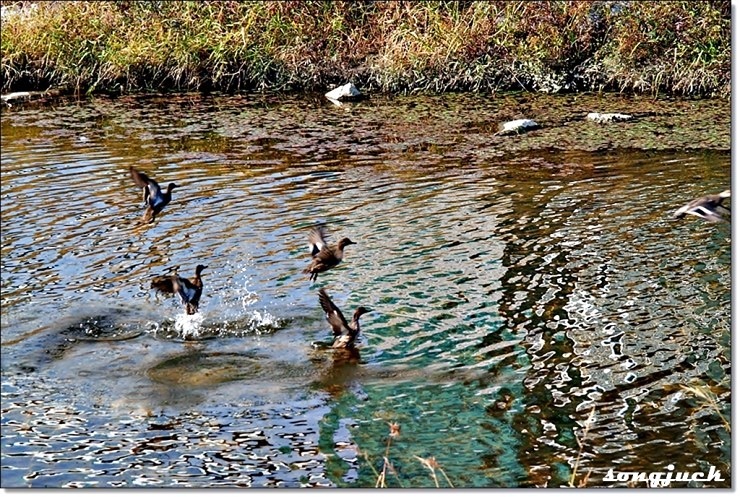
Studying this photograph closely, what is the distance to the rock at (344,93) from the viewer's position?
11602 millimetres

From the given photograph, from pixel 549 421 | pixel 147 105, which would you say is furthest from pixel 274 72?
pixel 549 421

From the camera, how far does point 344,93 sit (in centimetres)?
1162

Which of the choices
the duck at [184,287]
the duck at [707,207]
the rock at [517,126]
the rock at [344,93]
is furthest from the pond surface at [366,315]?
the rock at [344,93]

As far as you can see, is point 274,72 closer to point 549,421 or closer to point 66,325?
point 66,325

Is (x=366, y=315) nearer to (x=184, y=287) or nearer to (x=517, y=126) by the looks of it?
(x=184, y=287)

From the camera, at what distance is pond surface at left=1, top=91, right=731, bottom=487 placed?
3.64 meters

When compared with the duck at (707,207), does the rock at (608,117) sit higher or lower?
lower

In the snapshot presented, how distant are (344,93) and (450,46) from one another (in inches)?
51.4

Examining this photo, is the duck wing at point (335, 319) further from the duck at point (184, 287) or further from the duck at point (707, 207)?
the duck at point (707, 207)

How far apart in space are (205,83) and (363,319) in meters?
7.05

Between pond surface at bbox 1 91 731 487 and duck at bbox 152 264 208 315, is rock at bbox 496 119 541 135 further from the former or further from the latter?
duck at bbox 152 264 208 315

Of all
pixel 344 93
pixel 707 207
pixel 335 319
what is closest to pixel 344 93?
pixel 344 93

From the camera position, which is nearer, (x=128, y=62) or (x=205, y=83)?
(x=128, y=62)

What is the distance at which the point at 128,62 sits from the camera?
30.8ft
